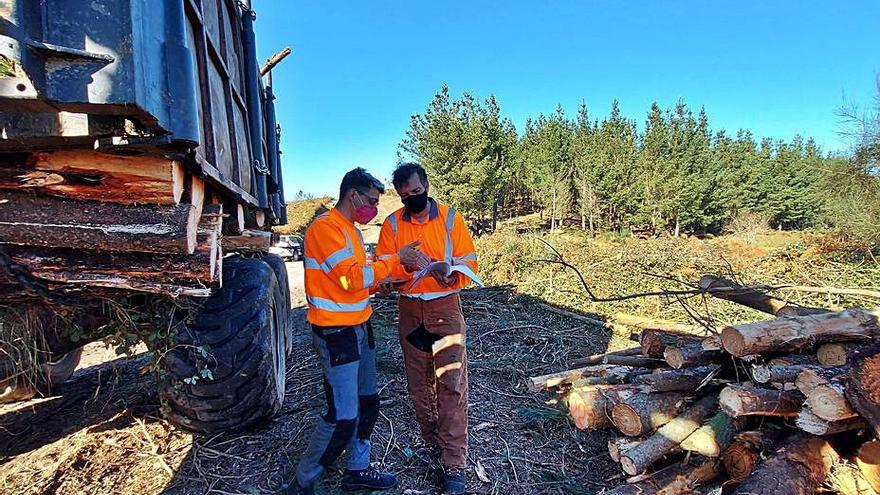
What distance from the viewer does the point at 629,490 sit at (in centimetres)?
293

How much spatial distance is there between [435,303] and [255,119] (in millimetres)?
2419

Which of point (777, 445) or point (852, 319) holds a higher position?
point (852, 319)

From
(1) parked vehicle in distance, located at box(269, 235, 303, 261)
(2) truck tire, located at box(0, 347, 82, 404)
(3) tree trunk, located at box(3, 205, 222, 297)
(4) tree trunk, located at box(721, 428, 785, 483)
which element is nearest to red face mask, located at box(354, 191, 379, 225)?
(3) tree trunk, located at box(3, 205, 222, 297)

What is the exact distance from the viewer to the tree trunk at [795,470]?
2537mm

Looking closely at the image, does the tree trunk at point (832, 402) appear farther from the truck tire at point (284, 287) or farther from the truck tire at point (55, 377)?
the truck tire at point (55, 377)

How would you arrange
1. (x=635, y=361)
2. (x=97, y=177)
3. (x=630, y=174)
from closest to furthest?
(x=97, y=177) < (x=635, y=361) < (x=630, y=174)

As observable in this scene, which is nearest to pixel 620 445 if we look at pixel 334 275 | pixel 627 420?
pixel 627 420

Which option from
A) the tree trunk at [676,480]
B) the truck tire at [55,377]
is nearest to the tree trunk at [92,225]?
the tree trunk at [676,480]

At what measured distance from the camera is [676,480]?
2924 mm

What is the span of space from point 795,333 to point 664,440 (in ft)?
3.83

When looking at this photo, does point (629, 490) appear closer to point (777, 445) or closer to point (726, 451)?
point (726, 451)

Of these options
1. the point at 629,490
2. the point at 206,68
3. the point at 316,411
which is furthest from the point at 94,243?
the point at 629,490

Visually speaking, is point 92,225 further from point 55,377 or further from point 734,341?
point 55,377

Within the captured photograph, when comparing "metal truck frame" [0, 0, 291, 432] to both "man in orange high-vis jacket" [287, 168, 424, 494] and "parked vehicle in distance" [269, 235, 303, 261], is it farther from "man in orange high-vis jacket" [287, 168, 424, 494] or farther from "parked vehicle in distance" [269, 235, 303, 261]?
"parked vehicle in distance" [269, 235, 303, 261]
